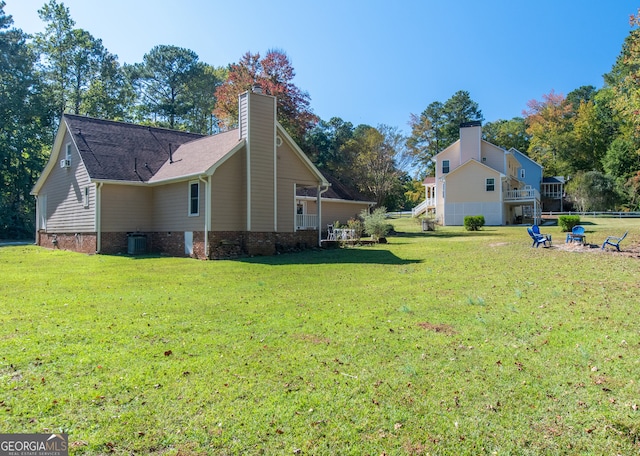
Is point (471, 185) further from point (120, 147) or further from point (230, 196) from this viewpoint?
point (120, 147)

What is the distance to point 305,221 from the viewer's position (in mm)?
22672

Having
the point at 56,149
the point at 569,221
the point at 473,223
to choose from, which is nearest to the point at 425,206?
the point at 473,223

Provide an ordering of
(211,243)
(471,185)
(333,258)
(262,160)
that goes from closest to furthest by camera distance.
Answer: (333,258), (211,243), (262,160), (471,185)

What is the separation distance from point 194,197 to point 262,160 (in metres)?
3.27

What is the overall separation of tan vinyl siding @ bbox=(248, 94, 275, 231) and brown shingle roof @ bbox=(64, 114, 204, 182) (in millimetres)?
6056

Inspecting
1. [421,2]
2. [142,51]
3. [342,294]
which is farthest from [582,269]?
[142,51]

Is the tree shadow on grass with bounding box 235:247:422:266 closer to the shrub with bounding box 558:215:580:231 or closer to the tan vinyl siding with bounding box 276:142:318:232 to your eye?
the tan vinyl siding with bounding box 276:142:318:232

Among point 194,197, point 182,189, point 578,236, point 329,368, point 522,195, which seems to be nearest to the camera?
point 329,368

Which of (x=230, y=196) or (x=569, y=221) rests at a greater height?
(x=230, y=196)

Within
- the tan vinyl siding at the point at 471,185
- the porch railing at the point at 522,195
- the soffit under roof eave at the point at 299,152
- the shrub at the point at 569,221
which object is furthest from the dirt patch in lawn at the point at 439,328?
the tan vinyl siding at the point at 471,185

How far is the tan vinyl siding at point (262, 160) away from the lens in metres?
18.1

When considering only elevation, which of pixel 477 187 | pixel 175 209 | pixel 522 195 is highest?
pixel 477 187

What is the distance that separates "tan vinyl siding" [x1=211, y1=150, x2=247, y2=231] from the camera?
682 inches

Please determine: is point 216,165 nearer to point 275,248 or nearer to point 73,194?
point 275,248
